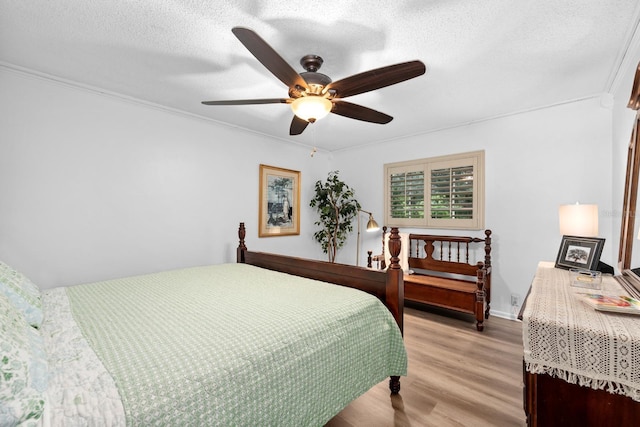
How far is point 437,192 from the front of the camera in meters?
3.90

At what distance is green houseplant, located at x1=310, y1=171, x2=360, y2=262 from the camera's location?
468cm

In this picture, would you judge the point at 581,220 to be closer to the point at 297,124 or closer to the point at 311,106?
the point at 311,106

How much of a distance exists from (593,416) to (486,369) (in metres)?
1.31

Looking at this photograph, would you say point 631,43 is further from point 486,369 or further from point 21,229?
point 21,229

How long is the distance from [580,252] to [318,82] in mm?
2164

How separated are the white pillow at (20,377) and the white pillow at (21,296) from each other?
0.34m

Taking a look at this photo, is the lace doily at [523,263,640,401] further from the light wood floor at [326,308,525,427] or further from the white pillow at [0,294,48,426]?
the white pillow at [0,294,48,426]

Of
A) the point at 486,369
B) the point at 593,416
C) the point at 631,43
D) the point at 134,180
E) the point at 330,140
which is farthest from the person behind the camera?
the point at 330,140

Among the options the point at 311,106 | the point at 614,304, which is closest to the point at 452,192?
the point at 311,106

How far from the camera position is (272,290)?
1988 mm

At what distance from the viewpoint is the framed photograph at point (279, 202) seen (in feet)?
13.5

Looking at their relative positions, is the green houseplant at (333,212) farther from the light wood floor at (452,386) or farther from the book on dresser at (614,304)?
the book on dresser at (614,304)

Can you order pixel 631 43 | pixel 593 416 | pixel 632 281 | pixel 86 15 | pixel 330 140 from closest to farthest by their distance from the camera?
pixel 593 416 → pixel 632 281 → pixel 86 15 → pixel 631 43 → pixel 330 140

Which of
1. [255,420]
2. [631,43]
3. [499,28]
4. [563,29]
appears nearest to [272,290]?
[255,420]
